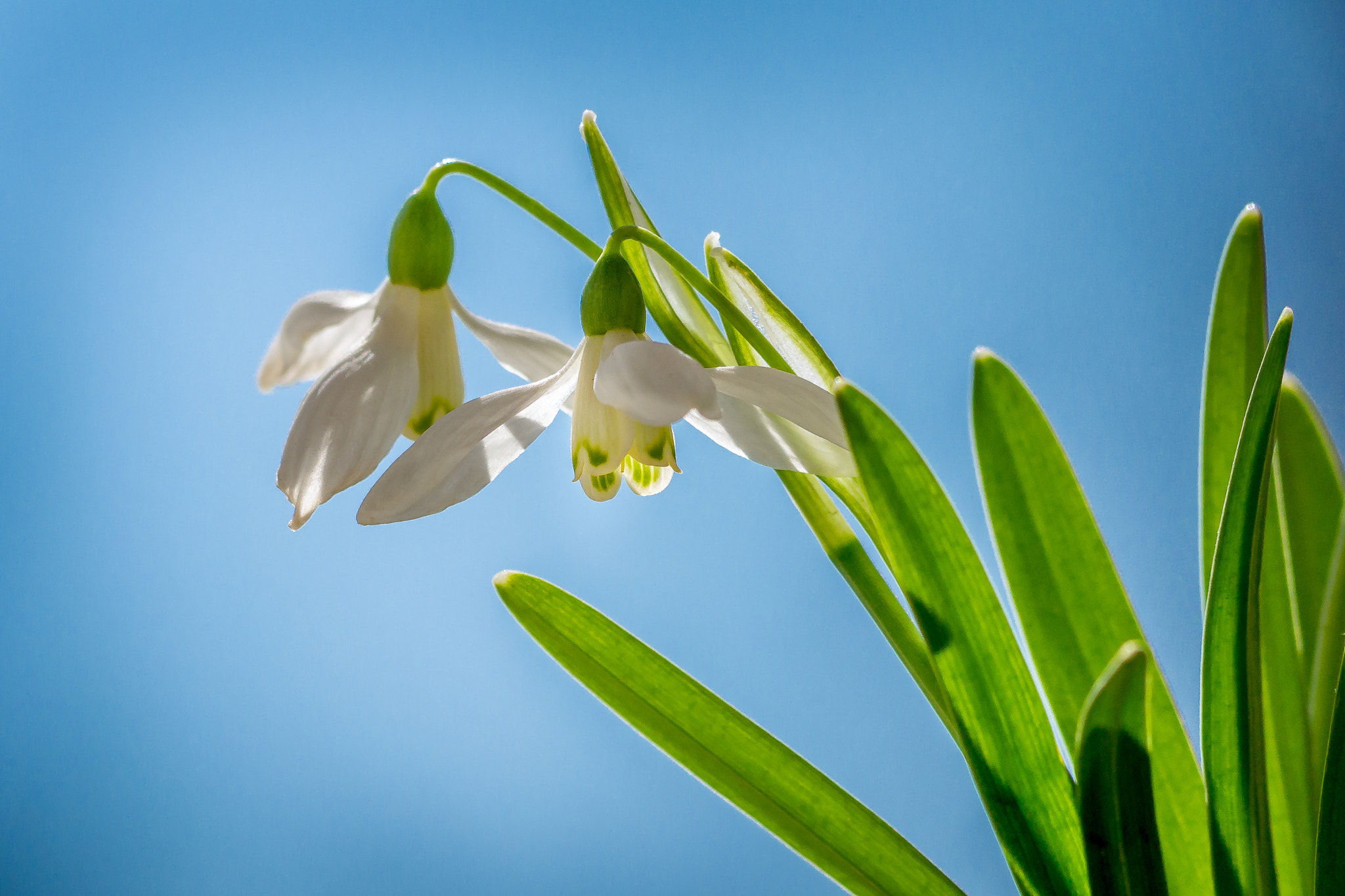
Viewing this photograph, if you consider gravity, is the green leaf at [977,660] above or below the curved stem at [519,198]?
below

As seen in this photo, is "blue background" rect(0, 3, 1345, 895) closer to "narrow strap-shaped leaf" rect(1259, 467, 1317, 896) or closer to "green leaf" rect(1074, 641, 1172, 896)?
"narrow strap-shaped leaf" rect(1259, 467, 1317, 896)

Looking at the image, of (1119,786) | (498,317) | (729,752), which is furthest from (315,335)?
(498,317)

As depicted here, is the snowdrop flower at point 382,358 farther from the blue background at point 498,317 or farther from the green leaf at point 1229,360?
the blue background at point 498,317

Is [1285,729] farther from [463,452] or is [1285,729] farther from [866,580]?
[463,452]

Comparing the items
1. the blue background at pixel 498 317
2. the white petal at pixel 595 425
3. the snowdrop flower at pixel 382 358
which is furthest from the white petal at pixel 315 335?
the blue background at pixel 498 317

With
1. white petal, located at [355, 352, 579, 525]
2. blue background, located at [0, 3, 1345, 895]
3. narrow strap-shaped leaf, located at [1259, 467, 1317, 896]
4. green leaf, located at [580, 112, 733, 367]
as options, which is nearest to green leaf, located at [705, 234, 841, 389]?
green leaf, located at [580, 112, 733, 367]
